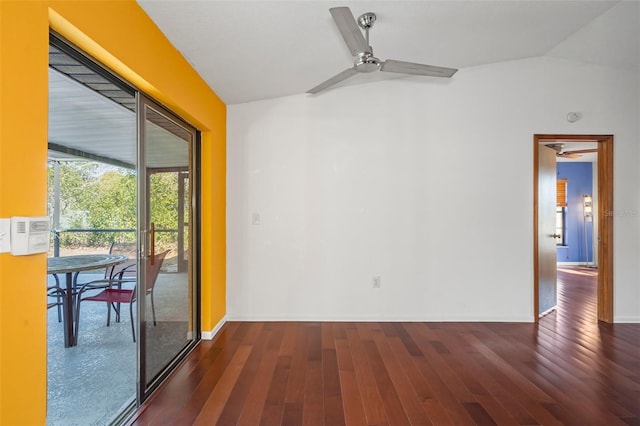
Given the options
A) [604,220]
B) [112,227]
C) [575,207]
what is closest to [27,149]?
[112,227]

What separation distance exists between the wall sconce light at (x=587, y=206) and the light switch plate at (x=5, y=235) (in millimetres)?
9811

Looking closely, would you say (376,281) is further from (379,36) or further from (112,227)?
(112,227)

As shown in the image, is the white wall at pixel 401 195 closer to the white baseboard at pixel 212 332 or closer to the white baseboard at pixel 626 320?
the white baseboard at pixel 212 332

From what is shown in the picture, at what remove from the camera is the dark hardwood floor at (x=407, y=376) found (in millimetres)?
1973

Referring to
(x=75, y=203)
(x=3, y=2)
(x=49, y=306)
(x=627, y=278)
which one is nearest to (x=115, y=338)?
(x=49, y=306)

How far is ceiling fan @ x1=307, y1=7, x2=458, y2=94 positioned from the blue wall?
7.31m

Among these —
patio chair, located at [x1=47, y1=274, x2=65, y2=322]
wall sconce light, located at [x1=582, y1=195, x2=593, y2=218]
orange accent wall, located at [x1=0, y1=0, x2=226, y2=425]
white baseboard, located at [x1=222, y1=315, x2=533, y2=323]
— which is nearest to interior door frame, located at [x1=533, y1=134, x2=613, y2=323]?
white baseboard, located at [x1=222, y1=315, x2=533, y2=323]

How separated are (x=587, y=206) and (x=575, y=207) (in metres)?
0.24

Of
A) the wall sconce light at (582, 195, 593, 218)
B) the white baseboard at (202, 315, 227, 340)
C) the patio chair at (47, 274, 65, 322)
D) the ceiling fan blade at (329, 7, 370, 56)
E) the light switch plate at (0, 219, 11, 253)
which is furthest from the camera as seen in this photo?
the wall sconce light at (582, 195, 593, 218)

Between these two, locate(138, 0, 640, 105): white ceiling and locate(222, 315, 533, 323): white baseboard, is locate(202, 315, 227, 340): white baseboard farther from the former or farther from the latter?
locate(138, 0, 640, 105): white ceiling

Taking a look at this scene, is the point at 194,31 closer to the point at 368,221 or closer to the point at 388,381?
the point at 368,221

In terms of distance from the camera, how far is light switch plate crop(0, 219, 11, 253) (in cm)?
110

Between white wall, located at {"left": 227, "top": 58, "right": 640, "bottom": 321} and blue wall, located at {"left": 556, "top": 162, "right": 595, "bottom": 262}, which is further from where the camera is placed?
blue wall, located at {"left": 556, "top": 162, "right": 595, "bottom": 262}

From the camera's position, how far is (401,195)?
144 inches
